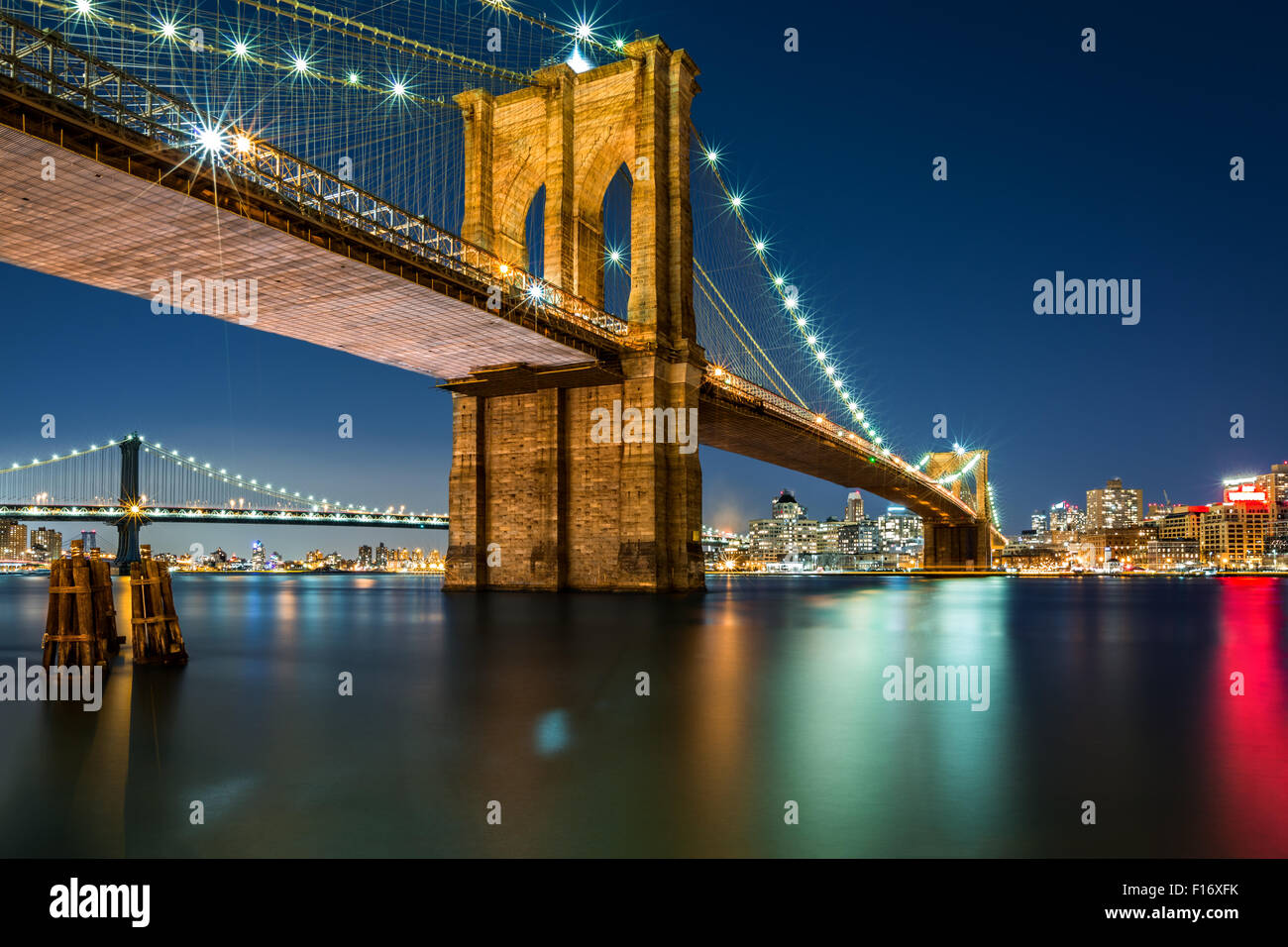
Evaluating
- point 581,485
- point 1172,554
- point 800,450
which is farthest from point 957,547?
point 1172,554

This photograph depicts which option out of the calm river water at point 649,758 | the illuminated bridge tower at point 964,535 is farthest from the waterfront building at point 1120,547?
the calm river water at point 649,758

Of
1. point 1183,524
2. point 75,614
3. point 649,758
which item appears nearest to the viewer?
point 649,758

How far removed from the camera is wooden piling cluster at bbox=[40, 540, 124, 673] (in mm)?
11492

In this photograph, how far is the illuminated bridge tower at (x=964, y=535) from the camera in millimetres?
87562

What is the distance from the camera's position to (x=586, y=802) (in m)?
5.50

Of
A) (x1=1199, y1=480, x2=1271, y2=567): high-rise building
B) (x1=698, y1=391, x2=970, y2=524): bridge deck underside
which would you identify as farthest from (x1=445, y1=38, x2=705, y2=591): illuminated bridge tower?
(x1=1199, y1=480, x2=1271, y2=567): high-rise building

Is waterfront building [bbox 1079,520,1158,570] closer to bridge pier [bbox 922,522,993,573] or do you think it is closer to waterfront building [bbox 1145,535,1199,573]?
waterfront building [bbox 1145,535,1199,573]

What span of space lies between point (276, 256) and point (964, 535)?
7932 centimetres

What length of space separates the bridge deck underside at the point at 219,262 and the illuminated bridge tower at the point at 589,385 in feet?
11.2

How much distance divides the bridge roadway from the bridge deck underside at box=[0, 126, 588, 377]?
47 mm

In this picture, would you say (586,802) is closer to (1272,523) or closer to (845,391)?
(845,391)

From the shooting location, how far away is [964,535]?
88.9 m

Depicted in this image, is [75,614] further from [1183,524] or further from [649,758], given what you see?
[1183,524]
